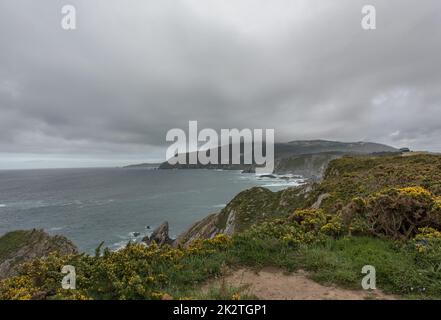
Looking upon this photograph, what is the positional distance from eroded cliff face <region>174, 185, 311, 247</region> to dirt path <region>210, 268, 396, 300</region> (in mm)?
26780

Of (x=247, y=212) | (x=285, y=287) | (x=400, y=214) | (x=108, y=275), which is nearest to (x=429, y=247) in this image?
(x=400, y=214)

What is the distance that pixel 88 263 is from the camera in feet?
24.1

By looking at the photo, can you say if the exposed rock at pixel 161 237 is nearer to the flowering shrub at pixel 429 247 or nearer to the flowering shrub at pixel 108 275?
the flowering shrub at pixel 108 275

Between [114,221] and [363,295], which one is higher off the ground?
[363,295]

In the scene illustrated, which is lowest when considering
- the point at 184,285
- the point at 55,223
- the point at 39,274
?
the point at 55,223

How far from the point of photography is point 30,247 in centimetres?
3531

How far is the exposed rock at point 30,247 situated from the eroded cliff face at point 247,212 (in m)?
16.0

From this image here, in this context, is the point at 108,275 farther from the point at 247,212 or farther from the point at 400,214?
the point at 247,212

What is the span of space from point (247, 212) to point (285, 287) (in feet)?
105

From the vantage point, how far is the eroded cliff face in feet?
115
